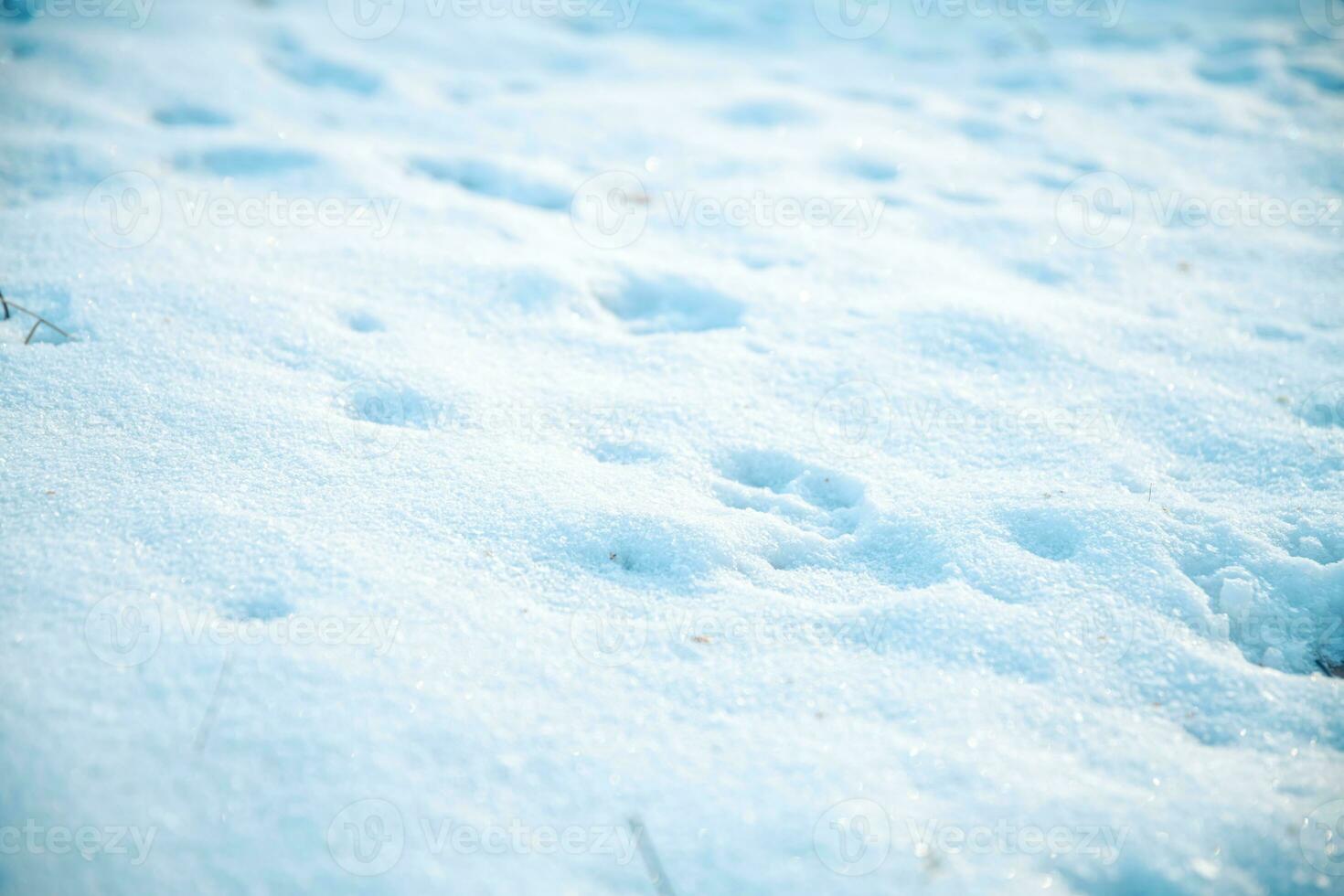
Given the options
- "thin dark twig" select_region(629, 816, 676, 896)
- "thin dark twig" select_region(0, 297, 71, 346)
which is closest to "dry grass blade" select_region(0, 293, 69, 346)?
"thin dark twig" select_region(0, 297, 71, 346)

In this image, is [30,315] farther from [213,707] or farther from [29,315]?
[213,707]

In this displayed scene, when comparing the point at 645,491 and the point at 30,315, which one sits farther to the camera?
the point at 30,315

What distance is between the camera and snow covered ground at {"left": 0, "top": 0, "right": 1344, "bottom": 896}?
48.3 inches

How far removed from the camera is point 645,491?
1830 mm

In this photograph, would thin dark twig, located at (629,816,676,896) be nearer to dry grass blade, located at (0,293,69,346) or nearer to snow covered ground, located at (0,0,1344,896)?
snow covered ground, located at (0,0,1344,896)

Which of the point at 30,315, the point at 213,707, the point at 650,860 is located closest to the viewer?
the point at 650,860

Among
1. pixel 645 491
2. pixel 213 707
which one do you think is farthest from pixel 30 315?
pixel 645 491

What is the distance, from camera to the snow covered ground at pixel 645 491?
123 cm

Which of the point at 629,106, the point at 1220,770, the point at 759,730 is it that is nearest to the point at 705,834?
the point at 759,730

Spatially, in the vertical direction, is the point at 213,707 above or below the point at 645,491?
below

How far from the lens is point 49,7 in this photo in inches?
143

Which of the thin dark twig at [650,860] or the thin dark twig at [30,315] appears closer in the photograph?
the thin dark twig at [650,860]

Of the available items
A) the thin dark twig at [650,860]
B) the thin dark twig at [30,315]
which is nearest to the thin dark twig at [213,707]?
the thin dark twig at [650,860]

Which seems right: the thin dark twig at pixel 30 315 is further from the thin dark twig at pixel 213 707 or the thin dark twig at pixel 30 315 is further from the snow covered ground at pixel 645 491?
the thin dark twig at pixel 213 707
